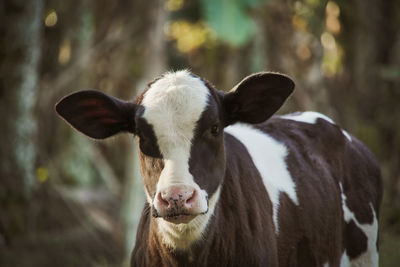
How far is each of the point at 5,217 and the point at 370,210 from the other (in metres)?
5.87

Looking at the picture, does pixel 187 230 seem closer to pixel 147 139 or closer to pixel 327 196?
pixel 147 139

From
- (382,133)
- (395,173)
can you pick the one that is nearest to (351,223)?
(395,173)

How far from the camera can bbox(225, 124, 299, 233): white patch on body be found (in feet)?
16.9

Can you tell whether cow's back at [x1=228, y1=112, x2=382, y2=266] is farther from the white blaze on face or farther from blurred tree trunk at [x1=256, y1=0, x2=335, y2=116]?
blurred tree trunk at [x1=256, y1=0, x2=335, y2=116]

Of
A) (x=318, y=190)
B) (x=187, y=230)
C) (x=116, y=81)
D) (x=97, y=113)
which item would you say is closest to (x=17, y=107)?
(x=97, y=113)

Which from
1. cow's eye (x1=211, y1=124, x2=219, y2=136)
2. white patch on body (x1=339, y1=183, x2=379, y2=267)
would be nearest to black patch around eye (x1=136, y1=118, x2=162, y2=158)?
cow's eye (x1=211, y1=124, x2=219, y2=136)

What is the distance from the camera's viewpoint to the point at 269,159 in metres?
5.41

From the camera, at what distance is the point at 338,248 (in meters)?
5.71

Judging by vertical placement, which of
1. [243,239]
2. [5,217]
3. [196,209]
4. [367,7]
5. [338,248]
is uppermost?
[367,7]

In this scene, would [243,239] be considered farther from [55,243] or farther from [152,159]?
[55,243]

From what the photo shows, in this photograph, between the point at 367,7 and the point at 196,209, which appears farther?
the point at 367,7

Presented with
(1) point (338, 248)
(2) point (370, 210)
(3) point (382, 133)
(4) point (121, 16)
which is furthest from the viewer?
(4) point (121, 16)

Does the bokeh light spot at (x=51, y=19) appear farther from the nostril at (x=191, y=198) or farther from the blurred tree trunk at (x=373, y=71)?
the nostril at (x=191, y=198)

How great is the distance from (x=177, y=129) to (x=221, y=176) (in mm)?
463
